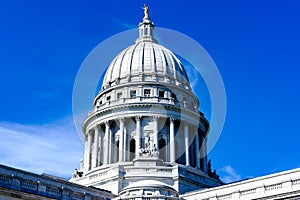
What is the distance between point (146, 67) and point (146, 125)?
1075 cm

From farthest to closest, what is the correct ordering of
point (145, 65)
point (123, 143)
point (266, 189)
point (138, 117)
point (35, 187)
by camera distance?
point (145, 65), point (138, 117), point (123, 143), point (266, 189), point (35, 187)

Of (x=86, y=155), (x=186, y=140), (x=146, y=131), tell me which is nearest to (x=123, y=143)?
(x=146, y=131)

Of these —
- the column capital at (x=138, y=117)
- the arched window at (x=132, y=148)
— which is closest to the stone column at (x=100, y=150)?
the arched window at (x=132, y=148)

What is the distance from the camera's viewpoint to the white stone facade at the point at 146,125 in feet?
201

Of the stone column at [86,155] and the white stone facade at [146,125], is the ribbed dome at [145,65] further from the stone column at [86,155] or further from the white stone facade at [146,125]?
the stone column at [86,155]

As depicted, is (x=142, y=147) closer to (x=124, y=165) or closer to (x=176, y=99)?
(x=124, y=165)

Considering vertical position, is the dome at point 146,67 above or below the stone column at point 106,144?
above

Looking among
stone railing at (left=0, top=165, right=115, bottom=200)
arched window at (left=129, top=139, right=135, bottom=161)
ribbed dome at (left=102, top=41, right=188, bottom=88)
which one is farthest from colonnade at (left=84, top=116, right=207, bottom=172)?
stone railing at (left=0, top=165, right=115, bottom=200)

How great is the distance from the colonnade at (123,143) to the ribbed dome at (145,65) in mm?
8406

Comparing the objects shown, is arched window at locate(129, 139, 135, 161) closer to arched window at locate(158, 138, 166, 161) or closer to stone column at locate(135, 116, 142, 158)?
stone column at locate(135, 116, 142, 158)

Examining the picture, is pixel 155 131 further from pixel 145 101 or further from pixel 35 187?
pixel 35 187

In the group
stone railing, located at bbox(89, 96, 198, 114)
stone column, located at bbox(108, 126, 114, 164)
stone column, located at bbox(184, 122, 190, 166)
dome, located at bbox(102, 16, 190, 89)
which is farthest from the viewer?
dome, located at bbox(102, 16, 190, 89)

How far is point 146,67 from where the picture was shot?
73.8 metres

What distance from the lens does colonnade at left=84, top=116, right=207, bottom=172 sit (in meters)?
66.4
